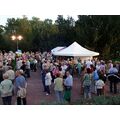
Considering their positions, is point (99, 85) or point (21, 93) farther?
point (99, 85)

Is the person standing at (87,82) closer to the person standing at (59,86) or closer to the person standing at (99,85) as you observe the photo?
the person standing at (99,85)

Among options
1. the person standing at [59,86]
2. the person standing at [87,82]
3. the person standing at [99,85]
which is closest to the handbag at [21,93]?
the person standing at [59,86]

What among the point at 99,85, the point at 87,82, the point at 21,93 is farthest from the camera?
the point at 99,85

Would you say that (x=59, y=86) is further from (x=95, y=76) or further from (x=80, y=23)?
(x=80, y=23)

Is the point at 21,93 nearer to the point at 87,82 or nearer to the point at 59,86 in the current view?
the point at 59,86

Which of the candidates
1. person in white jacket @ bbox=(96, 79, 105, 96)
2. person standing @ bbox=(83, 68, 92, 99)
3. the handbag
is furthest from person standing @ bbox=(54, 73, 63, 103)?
person in white jacket @ bbox=(96, 79, 105, 96)

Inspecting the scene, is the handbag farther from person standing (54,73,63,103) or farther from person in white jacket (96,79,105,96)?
person in white jacket (96,79,105,96)

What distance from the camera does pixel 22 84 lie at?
13984 mm

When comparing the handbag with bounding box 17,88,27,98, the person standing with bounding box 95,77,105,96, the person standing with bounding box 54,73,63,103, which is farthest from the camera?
the person standing with bounding box 95,77,105,96

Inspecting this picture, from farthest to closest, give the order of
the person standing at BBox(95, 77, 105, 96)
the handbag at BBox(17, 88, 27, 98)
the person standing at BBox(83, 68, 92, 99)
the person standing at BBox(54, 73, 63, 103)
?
the person standing at BBox(95, 77, 105, 96)
the person standing at BBox(83, 68, 92, 99)
the person standing at BBox(54, 73, 63, 103)
the handbag at BBox(17, 88, 27, 98)

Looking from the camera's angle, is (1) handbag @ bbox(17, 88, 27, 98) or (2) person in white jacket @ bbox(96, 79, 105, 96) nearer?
(1) handbag @ bbox(17, 88, 27, 98)

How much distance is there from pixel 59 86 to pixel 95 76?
258 cm

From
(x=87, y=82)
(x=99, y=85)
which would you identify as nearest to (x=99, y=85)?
(x=99, y=85)

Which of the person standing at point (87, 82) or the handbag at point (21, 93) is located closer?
the handbag at point (21, 93)
